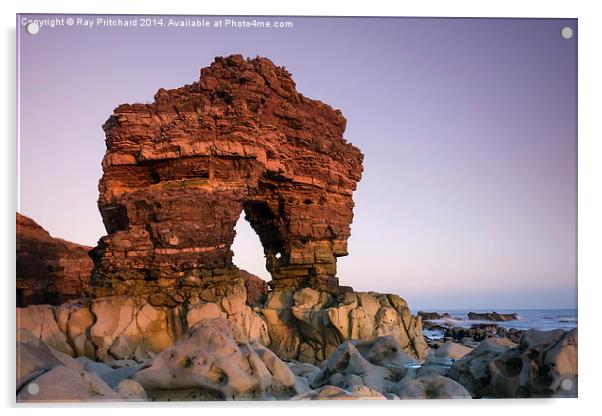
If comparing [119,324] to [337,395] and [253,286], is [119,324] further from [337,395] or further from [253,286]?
[253,286]

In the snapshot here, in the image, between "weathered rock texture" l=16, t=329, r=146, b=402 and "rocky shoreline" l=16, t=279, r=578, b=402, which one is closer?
"weathered rock texture" l=16, t=329, r=146, b=402

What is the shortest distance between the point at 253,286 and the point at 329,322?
15.3m

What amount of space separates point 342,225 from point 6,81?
503 inches

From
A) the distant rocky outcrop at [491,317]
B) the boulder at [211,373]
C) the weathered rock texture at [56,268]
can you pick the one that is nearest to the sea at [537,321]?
the distant rocky outcrop at [491,317]

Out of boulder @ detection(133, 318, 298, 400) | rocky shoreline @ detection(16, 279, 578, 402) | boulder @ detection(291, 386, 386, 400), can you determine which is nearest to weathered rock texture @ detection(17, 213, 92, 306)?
rocky shoreline @ detection(16, 279, 578, 402)

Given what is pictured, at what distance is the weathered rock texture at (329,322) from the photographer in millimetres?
18781

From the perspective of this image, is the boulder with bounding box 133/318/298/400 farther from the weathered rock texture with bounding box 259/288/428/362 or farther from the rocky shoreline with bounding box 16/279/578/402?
the weathered rock texture with bounding box 259/288/428/362

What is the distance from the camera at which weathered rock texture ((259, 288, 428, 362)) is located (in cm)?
1878

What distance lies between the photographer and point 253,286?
3372cm

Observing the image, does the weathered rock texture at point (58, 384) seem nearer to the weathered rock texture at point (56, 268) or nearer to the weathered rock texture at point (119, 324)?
the weathered rock texture at point (119, 324)

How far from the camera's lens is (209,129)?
16953mm

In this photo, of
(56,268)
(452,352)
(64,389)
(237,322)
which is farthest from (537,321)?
(56,268)

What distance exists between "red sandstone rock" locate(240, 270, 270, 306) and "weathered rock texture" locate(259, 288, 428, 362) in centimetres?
1158

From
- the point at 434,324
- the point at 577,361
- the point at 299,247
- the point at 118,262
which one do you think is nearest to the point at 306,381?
the point at 577,361
